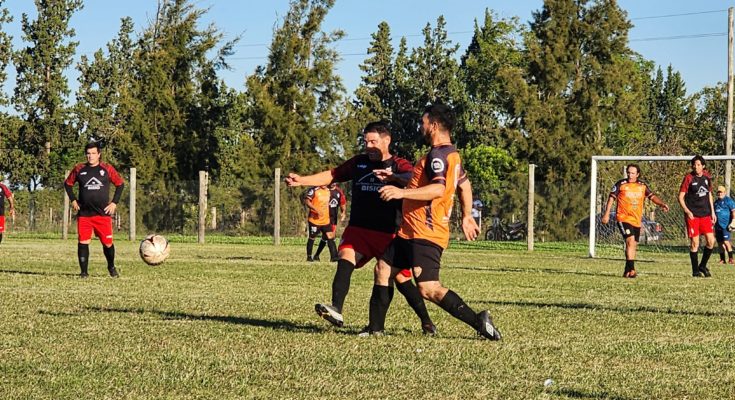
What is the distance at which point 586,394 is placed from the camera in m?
6.08

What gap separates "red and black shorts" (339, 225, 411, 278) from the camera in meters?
9.05

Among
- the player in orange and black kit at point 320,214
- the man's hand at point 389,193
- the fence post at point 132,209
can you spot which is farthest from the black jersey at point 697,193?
the fence post at point 132,209

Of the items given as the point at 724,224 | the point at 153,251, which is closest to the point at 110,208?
the point at 153,251

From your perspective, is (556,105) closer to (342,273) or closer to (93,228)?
(93,228)

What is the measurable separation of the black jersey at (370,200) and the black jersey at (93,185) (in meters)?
7.09

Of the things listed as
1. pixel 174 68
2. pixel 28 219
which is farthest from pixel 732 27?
pixel 28 219

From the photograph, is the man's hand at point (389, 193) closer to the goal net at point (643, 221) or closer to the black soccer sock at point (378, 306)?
the black soccer sock at point (378, 306)

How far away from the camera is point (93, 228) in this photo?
15797 mm

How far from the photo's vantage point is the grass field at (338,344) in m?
6.21

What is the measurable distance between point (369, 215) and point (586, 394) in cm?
338

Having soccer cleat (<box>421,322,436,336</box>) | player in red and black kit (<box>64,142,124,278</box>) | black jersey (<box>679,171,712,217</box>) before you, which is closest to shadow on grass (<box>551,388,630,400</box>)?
soccer cleat (<box>421,322,436,336</box>)

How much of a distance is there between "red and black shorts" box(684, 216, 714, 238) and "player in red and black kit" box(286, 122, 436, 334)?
1103 centimetres

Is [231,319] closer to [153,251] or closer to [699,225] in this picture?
[153,251]

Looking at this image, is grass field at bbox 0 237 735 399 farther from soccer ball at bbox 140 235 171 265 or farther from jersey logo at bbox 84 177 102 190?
jersey logo at bbox 84 177 102 190
